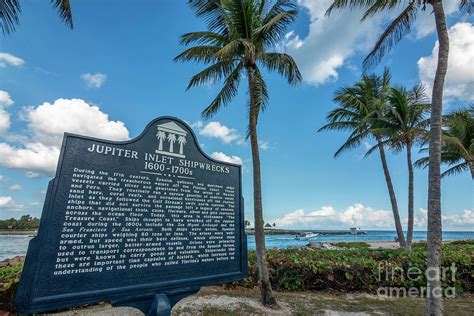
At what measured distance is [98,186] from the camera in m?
2.93

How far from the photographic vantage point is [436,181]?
195 inches

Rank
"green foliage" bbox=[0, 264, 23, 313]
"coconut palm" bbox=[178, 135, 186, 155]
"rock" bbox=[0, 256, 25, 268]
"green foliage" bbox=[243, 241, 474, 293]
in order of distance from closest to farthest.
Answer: "coconut palm" bbox=[178, 135, 186, 155] → "green foliage" bbox=[0, 264, 23, 313] → "rock" bbox=[0, 256, 25, 268] → "green foliage" bbox=[243, 241, 474, 293]

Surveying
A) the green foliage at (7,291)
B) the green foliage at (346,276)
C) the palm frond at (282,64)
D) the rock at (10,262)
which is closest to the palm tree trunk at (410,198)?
the green foliage at (346,276)

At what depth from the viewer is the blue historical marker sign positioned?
8.43 feet

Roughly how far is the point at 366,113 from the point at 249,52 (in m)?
12.4

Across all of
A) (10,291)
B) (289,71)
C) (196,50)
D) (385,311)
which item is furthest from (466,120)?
(10,291)

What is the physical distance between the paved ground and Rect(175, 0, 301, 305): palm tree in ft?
3.32

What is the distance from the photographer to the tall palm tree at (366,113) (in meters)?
15.1

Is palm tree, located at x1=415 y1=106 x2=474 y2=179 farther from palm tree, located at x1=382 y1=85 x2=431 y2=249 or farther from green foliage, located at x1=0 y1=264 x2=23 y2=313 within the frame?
green foliage, located at x1=0 y1=264 x2=23 y2=313

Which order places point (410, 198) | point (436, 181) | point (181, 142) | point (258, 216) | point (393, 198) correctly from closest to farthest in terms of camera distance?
point (181, 142), point (436, 181), point (258, 216), point (410, 198), point (393, 198)

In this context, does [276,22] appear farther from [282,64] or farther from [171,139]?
[171,139]

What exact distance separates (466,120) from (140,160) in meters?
21.6

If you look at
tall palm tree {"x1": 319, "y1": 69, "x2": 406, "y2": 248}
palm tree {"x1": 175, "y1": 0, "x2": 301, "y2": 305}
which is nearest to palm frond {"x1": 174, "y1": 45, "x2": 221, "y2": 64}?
palm tree {"x1": 175, "y1": 0, "x2": 301, "y2": 305}

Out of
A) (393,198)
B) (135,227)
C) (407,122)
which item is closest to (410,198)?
(393,198)
